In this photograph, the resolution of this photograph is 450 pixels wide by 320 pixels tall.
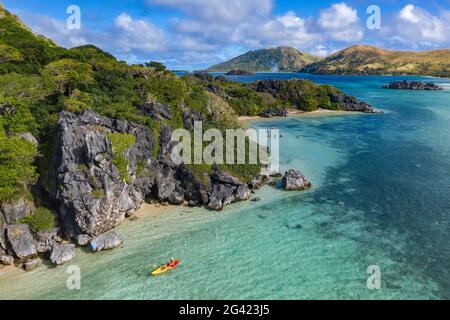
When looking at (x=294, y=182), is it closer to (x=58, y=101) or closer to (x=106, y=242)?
(x=106, y=242)

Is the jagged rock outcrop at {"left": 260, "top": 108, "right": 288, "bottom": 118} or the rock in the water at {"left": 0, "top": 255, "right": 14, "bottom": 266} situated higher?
the jagged rock outcrop at {"left": 260, "top": 108, "right": 288, "bottom": 118}

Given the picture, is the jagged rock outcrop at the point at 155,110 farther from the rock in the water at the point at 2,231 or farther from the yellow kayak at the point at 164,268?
the yellow kayak at the point at 164,268

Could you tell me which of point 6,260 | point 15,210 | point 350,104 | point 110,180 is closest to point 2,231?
point 15,210

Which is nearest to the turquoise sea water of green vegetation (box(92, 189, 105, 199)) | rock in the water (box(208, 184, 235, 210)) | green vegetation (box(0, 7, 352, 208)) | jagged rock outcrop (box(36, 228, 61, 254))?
rock in the water (box(208, 184, 235, 210))

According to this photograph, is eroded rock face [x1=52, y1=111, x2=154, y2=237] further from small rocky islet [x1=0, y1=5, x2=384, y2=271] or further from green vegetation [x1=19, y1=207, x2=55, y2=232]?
green vegetation [x1=19, y1=207, x2=55, y2=232]

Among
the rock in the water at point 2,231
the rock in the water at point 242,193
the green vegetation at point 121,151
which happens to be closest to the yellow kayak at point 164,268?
the green vegetation at point 121,151
